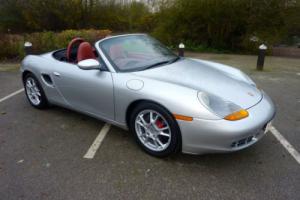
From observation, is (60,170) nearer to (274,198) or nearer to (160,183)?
(160,183)

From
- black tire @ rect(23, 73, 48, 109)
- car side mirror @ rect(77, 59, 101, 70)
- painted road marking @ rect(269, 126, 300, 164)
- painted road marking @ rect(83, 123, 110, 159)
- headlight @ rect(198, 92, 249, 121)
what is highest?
car side mirror @ rect(77, 59, 101, 70)

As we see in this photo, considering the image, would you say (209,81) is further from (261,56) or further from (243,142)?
(261,56)

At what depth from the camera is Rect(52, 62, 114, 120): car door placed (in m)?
3.12

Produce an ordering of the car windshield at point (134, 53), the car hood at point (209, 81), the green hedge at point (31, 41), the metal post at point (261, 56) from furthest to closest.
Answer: the green hedge at point (31, 41) → the metal post at point (261, 56) → the car windshield at point (134, 53) → the car hood at point (209, 81)

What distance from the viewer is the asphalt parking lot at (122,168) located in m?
2.39

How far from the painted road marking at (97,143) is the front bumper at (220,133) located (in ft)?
3.59

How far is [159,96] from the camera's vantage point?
2643 millimetres

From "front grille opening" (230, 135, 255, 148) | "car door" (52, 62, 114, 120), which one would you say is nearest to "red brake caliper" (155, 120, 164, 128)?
"car door" (52, 62, 114, 120)

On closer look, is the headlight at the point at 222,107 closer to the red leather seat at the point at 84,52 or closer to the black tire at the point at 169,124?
the black tire at the point at 169,124

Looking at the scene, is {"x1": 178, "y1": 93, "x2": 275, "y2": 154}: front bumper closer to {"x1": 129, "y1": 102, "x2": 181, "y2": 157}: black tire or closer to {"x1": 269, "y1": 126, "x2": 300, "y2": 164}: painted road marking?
{"x1": 129, "y1": 102, "x2": 181, "y2": 157}: black tire

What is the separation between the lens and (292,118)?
3.90 metres

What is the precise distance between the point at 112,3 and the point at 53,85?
1492 centimetres

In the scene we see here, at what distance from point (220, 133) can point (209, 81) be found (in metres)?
0.80

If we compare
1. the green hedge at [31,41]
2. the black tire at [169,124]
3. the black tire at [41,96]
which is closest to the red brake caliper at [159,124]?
the black tire at [169,124]
